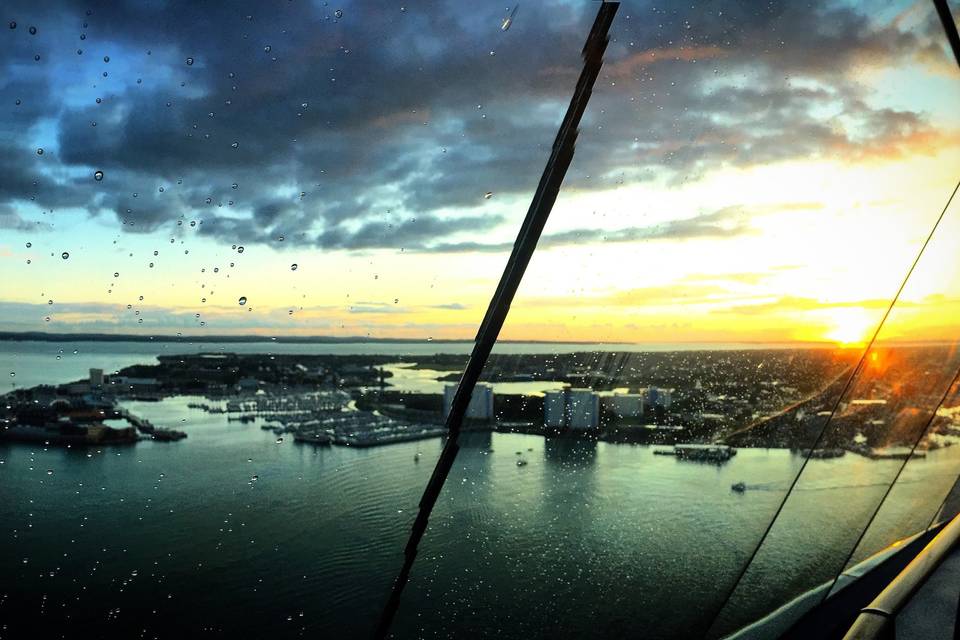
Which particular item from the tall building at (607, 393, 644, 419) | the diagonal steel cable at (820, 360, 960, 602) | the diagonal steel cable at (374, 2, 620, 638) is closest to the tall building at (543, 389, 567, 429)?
the diagonal steel cable at (820, 360, 960, 602)

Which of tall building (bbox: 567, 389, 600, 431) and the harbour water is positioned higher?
tall building (bbox: 567, 389, 600, 431)

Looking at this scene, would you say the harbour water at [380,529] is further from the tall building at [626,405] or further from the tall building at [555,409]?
the tall building at [626,405]

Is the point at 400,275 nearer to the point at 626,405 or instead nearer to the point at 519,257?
the point at 519,257

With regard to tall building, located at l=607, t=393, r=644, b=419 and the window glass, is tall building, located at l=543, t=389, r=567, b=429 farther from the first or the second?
tall building, located at l=607, t=393, r=644, b=419

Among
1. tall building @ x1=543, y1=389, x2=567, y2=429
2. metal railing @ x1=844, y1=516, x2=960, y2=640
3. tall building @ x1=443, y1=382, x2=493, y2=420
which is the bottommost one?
metal railing @ x1=844, y1=516, x2=960, y2=640

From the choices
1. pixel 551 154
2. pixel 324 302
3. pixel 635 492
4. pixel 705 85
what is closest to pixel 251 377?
pixel 324 302

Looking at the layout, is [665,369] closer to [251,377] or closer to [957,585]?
[957,585]

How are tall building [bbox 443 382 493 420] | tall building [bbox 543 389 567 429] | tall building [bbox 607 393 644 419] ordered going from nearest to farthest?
tall building [bbox 443 382 493 420], tall building [bbox 543 389 567 429], tall building [bbox 607 393 644 419]
